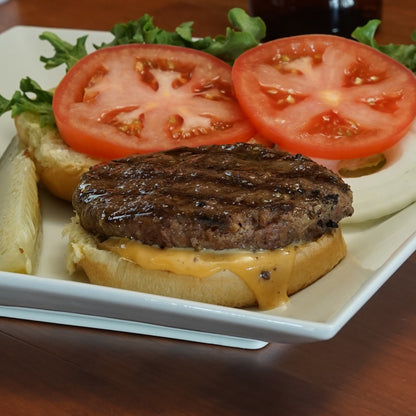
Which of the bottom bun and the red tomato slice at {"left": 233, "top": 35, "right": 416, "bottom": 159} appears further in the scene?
the red tomato slice at {"left": 233, "top": 35, "right": 416, "bottom": 159}

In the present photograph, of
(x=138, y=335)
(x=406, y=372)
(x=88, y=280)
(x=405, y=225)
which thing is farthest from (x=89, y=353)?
(x=405, y=225)

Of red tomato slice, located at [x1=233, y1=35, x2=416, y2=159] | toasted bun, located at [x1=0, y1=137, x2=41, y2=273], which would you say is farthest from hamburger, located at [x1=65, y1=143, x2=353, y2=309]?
red tomato slice, located at [x1=233, y1=35, x2=416, y2=159]

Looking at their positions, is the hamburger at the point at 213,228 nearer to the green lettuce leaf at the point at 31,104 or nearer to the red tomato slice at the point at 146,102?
the red tomato slice at the point at 146,102

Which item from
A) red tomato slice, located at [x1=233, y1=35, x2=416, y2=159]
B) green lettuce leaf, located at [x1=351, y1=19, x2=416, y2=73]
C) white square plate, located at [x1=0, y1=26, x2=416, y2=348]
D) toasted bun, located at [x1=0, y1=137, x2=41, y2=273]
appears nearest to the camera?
white square plate, located at [x1=0, y1=26, x2=416, y2=348]

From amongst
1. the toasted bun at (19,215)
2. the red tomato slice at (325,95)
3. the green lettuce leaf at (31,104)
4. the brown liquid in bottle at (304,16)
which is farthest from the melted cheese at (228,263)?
the brown liquid in bottle at (304,16)

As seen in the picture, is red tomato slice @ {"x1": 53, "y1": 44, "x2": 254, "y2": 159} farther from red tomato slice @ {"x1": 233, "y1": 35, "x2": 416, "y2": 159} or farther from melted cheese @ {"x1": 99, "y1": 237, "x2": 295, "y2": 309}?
melted cheese @ {"x1": 99, "y1": 237, "x2": 295, "y2": 309}

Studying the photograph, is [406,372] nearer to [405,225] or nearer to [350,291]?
[350,291]

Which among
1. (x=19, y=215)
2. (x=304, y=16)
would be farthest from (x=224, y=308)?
(x=304, y=16)
